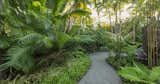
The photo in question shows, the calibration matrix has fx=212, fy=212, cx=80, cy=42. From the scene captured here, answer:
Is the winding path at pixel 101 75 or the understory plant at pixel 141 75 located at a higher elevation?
the understory plant at pixel 141 75

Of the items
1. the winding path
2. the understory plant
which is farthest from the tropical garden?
the winding path

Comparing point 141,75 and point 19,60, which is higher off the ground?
point 19,60

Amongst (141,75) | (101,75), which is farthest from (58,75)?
(141,75)

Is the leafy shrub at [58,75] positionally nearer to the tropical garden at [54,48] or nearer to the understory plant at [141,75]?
the tropical garden at [54,48]

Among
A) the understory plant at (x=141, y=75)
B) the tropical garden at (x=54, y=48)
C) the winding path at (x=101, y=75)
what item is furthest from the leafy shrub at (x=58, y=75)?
the understory plant at (x=141, y=75)

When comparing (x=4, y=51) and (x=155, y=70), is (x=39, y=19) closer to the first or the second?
(x=4, y=51)

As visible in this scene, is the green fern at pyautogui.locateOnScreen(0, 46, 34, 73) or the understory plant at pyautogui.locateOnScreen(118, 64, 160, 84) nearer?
the understory plant at pyautogui.locateOnScreen(118, 64, 160, 84)

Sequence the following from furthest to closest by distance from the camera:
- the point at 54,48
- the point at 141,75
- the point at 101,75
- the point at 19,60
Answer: the point at 54,48
the point at 101,75
the point at 19,60
the point at 141,75

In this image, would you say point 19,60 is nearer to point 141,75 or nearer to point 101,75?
point 101,75

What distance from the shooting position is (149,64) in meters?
5.51

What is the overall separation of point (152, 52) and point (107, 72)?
51.9 inches

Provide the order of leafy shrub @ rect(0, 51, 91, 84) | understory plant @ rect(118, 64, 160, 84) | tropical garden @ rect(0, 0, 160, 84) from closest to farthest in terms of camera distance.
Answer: understory plant @ rect(118, 64, 160, 84) → leafy shrub @ rect(0, 51, 91, 84) → tropical garden @ rect(0, 0, 160, 84)

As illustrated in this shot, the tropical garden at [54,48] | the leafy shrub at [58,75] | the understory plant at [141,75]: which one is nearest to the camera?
the understory plant at [141,75]

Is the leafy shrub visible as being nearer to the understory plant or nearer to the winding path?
the winding path
